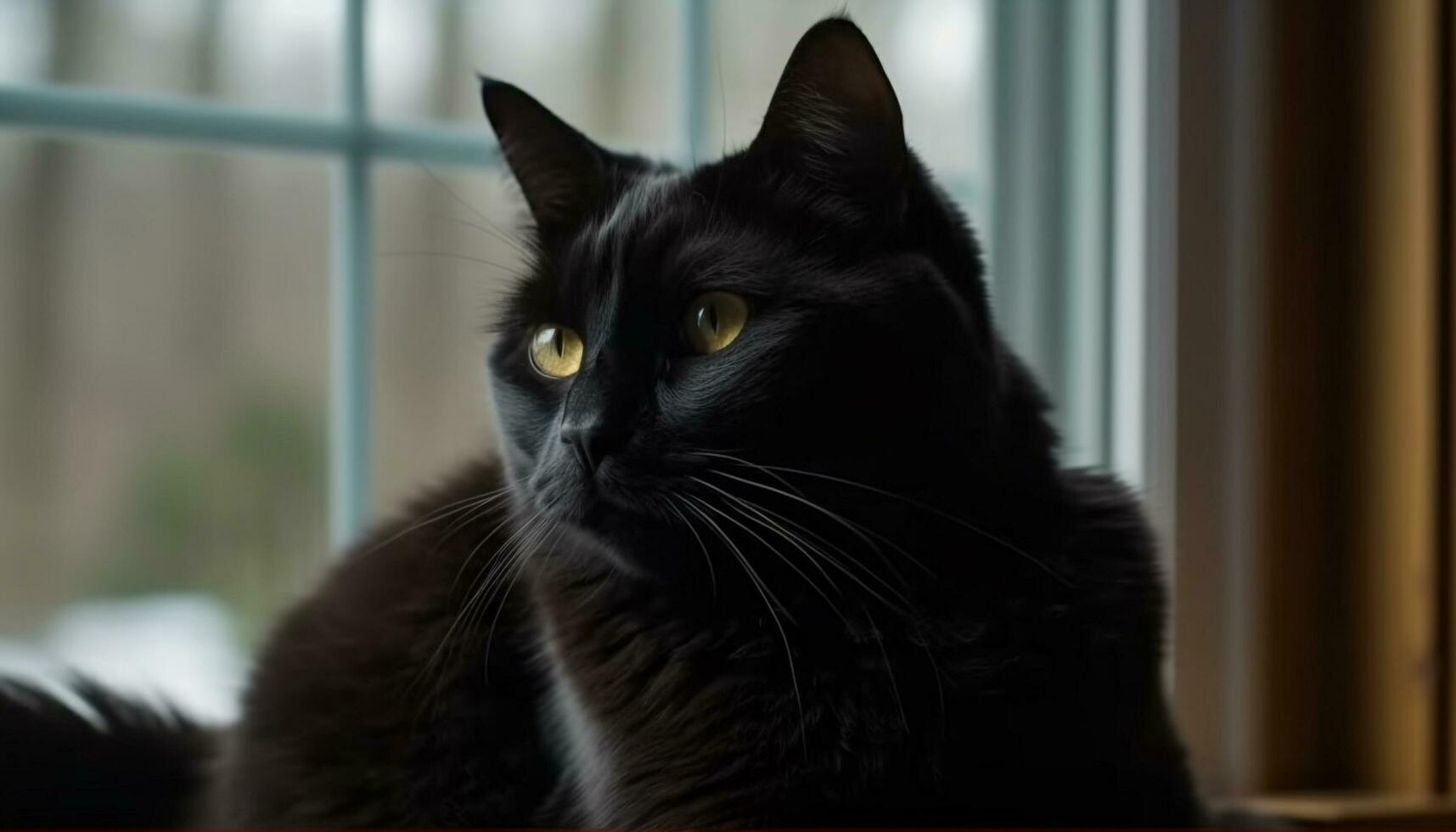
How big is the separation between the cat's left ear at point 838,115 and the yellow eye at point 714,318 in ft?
0.32

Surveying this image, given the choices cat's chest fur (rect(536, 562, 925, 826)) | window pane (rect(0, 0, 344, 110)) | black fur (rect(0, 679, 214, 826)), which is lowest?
black fur (rect(0, 679, 214, 826))

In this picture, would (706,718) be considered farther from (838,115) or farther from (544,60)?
(544,60)

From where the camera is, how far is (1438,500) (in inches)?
44.6

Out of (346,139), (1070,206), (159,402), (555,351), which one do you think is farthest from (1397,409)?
(159,402)

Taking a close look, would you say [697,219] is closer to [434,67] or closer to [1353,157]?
[434,67]

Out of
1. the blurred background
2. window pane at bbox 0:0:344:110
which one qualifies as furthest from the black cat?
window pane at bbox 0:0:344:110

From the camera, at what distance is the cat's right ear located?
2.76 ft

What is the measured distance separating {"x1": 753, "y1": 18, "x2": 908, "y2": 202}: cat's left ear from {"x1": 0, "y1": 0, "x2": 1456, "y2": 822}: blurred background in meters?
0.22

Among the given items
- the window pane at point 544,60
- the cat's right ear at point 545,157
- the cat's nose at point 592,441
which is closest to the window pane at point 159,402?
the window pane at point 544,60

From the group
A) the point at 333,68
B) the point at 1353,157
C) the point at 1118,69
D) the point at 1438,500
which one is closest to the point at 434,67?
the point at 333,68

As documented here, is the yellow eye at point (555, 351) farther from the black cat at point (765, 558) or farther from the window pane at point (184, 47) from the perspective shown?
the window pane at point (184, 47)

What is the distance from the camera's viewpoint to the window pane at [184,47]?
980 mm

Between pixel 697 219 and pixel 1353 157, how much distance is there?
70cm

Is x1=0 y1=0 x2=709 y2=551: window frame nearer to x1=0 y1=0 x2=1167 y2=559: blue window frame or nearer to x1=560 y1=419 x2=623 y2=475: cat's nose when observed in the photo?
x1=0 y1=0 x2=1167 y2=559: blue window frame
